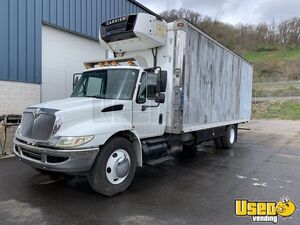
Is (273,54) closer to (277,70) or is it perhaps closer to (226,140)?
(277,70)

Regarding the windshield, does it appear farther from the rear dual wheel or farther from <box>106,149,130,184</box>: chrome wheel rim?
the rear dual wheel

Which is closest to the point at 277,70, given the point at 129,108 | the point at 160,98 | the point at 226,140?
the point at 226,140

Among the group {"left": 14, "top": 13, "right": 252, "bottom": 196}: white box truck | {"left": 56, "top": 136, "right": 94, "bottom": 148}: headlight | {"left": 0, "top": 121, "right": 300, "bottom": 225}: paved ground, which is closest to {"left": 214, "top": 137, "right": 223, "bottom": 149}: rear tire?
{"left": 14, "top": 13, "right": 252, "bottom": 196}: white box truck

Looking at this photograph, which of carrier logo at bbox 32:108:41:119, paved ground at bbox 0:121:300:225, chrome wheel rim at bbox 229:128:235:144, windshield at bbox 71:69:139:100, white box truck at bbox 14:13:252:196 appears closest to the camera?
paved ground at bbox 0:121:300:225

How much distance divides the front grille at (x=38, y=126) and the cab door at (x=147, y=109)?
1662 millimetres

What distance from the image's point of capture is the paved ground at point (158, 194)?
4617 mm

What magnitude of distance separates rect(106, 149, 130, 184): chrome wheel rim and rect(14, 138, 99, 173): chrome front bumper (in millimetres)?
435

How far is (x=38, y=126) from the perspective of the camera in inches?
209

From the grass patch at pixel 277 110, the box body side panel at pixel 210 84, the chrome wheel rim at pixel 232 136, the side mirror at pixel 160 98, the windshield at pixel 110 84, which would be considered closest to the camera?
the windshield at pixel 110 84

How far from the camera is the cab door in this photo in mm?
6199

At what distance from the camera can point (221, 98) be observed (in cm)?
985

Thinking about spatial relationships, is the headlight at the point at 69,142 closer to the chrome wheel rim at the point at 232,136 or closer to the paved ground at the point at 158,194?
the paved ground at the point at 158,194

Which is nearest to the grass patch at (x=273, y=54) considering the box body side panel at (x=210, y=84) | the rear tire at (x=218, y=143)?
the box body side panel at (x=210, y=84)

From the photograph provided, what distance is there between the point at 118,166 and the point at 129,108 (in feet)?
3.78
